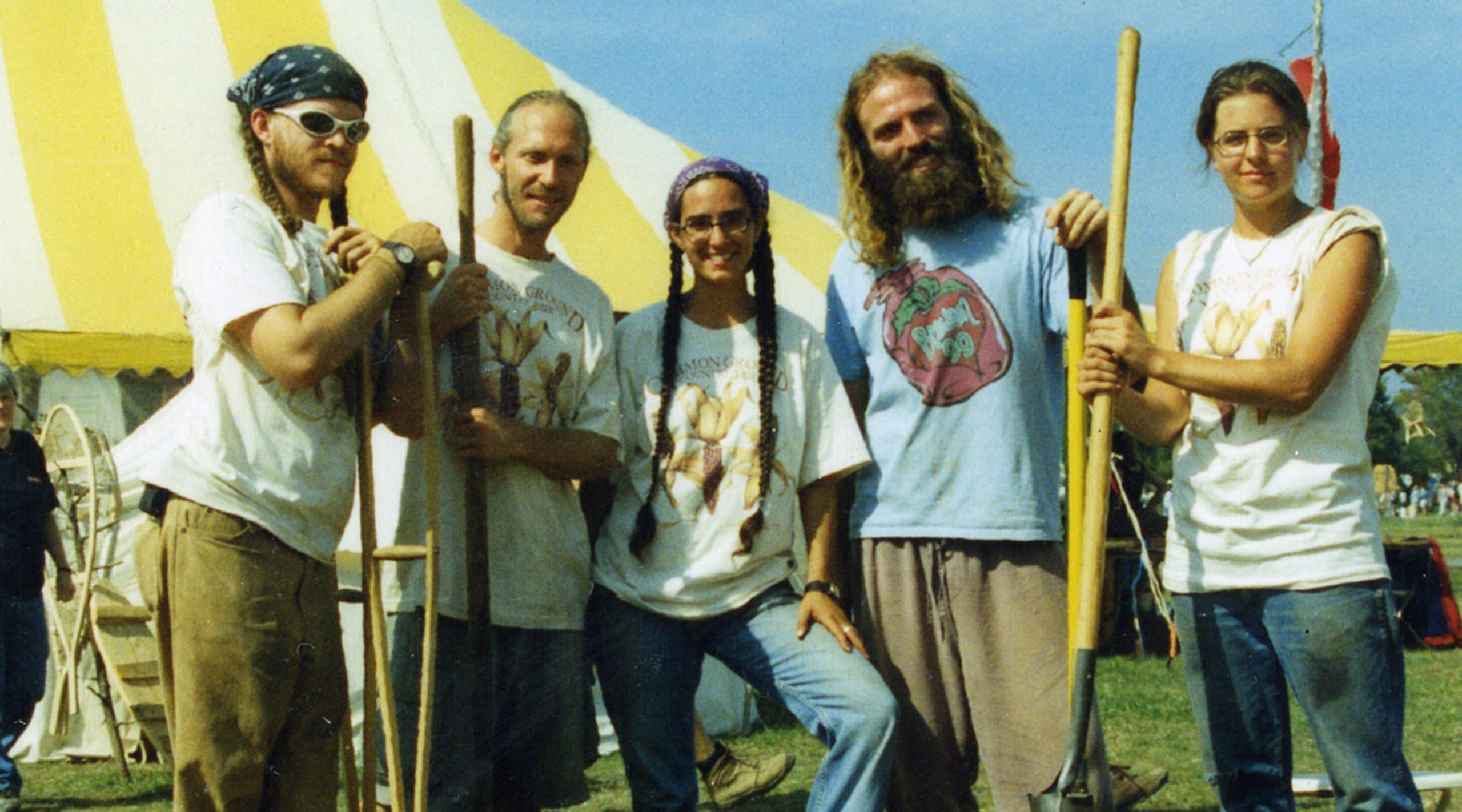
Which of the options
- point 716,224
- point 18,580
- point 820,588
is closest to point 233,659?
point 820,588

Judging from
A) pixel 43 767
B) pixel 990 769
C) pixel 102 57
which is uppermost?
pixel 102 57

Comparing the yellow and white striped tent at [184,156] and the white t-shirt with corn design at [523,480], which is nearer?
the white t-shirt with corn design at [523,480]

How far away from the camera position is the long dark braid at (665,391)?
3.00 meters

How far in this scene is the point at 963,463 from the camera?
2.99 meters

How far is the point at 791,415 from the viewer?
120 inches

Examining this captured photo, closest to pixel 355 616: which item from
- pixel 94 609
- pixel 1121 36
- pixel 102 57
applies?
pixel 94 609

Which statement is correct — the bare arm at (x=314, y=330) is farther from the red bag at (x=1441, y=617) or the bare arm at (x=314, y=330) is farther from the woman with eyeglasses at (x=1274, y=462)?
the red bag at (x=1441, y=617)

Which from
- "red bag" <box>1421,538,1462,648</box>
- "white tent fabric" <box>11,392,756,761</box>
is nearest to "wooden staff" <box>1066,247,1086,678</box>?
"white tent fabric" <box>11,392,756,761</box>

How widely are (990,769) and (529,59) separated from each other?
23.5 feet

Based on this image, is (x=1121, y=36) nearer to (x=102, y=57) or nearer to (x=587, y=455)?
(x=587, y=455)

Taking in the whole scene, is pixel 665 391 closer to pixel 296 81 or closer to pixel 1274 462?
pixel 296 81

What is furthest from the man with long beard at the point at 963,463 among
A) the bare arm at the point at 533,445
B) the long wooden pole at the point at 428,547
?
the long wooden pole at the point at 428,547

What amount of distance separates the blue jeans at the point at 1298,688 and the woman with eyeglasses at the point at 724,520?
654 millimetres

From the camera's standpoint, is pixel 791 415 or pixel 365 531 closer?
→ pixel 365 531
